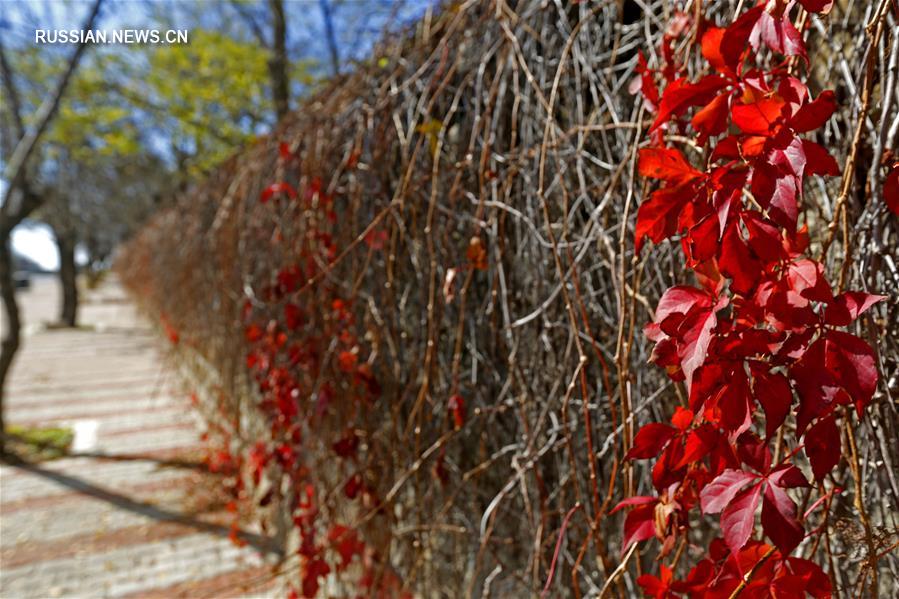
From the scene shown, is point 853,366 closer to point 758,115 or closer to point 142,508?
point 758,115

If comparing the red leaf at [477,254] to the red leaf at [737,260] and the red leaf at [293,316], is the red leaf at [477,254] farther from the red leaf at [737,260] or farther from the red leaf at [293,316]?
the red leaf at [293,316]

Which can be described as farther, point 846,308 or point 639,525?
point 639,525

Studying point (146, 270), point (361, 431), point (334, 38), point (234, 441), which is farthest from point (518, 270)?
point (146, 270)

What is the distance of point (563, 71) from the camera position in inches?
60.2

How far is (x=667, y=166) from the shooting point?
0.90 meters

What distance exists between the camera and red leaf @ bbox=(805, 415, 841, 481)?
824mm

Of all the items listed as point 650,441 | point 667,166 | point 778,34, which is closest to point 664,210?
point 667,166

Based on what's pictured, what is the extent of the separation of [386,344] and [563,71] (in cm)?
→ 111

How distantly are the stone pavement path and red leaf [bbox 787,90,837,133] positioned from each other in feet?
6.06

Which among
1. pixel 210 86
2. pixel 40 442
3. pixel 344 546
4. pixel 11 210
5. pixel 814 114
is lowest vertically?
pixel 40 442

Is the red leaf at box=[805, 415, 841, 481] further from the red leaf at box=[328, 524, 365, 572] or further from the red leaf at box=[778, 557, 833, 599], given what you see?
the red leaf at box=[328, 524, 365, 572]

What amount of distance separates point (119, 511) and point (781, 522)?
452 cm

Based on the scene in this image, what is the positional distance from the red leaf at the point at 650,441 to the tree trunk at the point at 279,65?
6385 mm

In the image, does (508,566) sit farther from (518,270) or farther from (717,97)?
(717,97)
